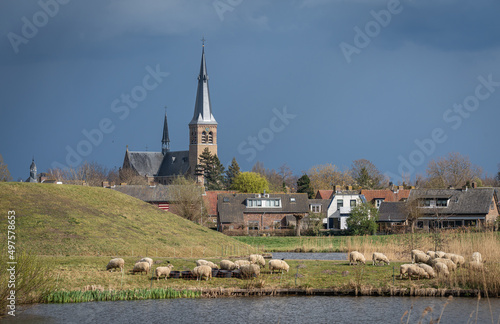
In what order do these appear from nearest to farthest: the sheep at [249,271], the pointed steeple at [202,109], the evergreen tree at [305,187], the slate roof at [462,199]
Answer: the sheep at [249,271] < the slate roof at [462,199] < the evergreen tree at [305,187] < the pointed steeple at [202,109]

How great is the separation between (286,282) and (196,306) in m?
6.05

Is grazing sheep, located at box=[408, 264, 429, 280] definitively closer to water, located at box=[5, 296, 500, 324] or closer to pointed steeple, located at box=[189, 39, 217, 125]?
water, located at box=[5, 296, 500, 324]

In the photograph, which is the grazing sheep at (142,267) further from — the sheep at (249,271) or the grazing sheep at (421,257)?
the grazing sheep at (421,257)

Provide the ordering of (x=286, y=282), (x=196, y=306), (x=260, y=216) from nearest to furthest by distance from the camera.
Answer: (x=196, y=306)
(x=286, y=282)
(x=260, y=216)

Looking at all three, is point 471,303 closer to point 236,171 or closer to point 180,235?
point 180,235

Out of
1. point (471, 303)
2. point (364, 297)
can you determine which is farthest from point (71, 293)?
point (471, 303)

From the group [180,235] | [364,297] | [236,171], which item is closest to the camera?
[364,297]

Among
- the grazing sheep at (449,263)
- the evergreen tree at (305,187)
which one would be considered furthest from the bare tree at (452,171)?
the grazing sheep at (449,263)

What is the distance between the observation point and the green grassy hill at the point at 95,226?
45531mm

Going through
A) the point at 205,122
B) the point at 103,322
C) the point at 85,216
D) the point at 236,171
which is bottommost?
the point at 103,322

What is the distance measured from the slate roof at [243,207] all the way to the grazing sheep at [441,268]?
62.4 meters

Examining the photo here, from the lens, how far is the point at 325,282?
32969 mm

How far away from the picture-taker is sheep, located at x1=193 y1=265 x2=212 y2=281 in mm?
33250

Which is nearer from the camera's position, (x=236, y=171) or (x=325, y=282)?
(x=325, y=282)
